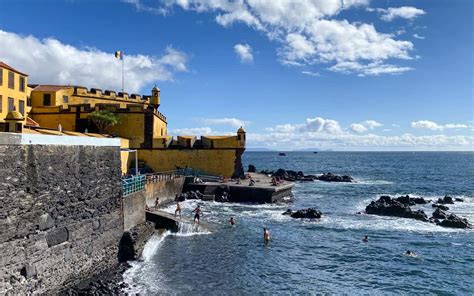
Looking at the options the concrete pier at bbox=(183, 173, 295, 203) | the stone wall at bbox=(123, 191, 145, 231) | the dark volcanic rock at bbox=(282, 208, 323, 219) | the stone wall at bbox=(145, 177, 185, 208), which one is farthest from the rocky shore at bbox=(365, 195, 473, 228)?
the stone wall at bbox=(123, 191, 145, 231)

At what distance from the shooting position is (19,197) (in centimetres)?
1231

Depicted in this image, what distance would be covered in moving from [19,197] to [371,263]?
16986mm

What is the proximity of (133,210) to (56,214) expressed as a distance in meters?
7.00

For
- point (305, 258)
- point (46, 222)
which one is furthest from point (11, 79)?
point (305, 258)

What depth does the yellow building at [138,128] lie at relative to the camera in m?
39.6

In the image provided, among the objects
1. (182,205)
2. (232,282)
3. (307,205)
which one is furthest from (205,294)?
(307,205)

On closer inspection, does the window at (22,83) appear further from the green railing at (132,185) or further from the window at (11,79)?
the green railing at (132,185)

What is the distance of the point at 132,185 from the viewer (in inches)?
843

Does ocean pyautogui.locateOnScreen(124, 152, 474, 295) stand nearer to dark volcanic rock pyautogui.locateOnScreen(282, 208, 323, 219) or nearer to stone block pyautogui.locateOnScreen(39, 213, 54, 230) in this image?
dark volcanic rock pyautogui.locateOnScreen(282, 208, 323, 219)

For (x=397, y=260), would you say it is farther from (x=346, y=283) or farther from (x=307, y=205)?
(x=307, y=205)

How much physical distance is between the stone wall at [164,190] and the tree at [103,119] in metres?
8.50

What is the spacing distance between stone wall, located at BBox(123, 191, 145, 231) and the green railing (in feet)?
0.76

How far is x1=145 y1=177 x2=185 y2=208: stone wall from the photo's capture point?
104ft

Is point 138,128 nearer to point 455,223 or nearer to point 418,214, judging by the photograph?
point 418,214
